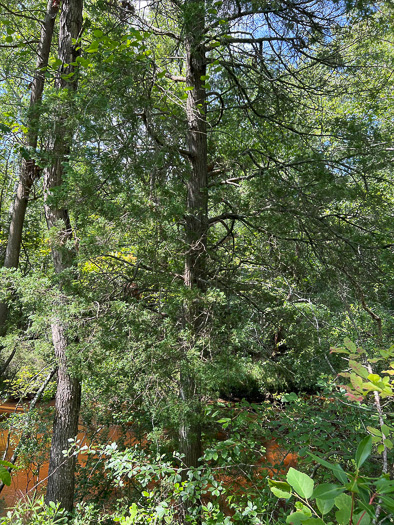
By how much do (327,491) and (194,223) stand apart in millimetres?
3471

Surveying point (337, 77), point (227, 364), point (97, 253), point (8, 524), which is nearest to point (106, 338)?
point (97, 253)

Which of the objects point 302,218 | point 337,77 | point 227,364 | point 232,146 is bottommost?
point 227,364

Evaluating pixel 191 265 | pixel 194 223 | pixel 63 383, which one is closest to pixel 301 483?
pixel 191 265

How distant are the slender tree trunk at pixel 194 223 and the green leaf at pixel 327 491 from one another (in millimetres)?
2290

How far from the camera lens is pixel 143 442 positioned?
523cm

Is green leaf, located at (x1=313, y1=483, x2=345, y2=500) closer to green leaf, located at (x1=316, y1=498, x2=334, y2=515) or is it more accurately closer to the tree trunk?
green leaf, located at (x1=316, y1=498, x2=334, y2=515)

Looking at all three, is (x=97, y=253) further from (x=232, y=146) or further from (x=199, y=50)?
(x=232, y=146)

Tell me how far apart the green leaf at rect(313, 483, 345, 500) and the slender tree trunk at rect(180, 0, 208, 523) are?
229 centimetres

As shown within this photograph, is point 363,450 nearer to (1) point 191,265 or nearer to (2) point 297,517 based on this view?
(2) point 297,517

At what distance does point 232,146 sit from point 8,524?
213 inches

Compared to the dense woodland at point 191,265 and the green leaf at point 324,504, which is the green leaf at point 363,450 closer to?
the green leaf at point 324,504

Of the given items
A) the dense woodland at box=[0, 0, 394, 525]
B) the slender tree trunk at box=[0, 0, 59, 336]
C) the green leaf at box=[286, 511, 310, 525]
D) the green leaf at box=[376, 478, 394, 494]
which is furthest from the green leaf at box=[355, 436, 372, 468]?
the slender tree trunk at box=[0, 0, 59, 336]

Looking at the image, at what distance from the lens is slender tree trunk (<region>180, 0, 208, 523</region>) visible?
3.15 m

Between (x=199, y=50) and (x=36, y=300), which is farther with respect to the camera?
(x=199, y=50)
